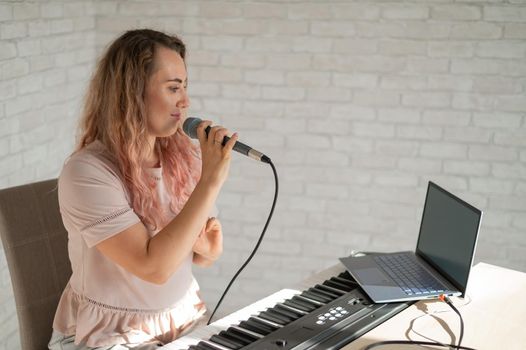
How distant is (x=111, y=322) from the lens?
1853mm

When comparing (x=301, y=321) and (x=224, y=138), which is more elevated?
(x=224, y=138)

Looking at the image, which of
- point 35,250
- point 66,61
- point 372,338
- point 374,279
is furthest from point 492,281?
point 66,61

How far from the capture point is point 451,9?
127 inches

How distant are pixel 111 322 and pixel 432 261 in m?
0.90

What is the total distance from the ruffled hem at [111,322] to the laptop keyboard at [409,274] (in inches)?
23.0

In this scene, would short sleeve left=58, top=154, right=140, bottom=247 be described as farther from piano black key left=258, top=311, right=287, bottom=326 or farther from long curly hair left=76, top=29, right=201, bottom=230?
piano black key left=258, top=311, right=287, bottom=326

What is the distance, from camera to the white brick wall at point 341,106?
10.7 ft

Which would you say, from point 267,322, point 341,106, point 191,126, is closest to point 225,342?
point 267,322

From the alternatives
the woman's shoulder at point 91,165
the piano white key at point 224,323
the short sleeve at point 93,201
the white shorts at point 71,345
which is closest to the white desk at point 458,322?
the piano white key at point 224,323

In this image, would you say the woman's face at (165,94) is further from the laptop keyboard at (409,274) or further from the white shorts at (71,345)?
the laptop keyboard at (409,274)

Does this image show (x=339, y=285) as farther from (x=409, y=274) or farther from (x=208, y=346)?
(x=208, y=346)

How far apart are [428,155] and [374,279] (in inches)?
61.3

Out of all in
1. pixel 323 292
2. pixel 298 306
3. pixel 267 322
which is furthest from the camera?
pixel 323 292

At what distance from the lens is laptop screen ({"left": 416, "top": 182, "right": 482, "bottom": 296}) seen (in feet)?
6.13
